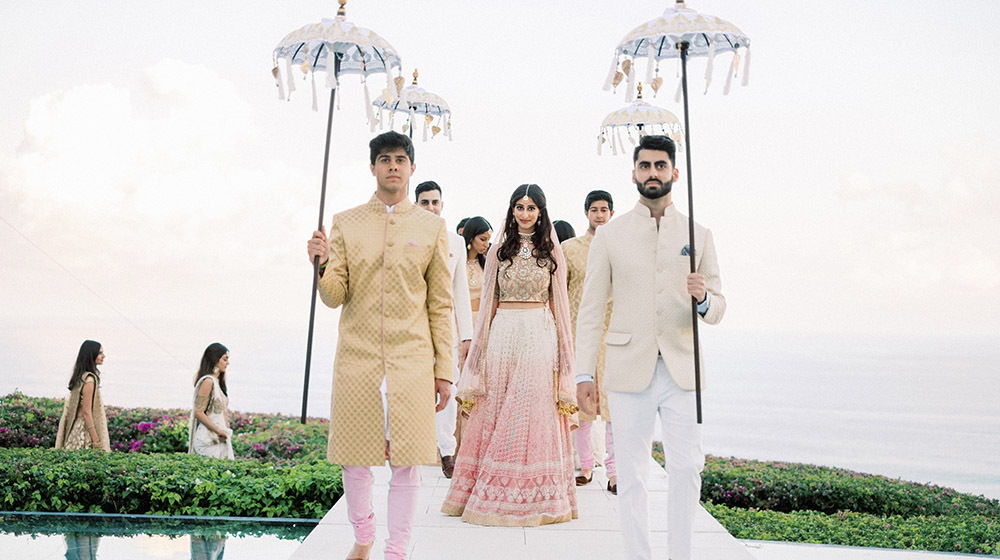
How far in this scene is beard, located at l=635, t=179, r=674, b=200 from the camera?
4.39 m

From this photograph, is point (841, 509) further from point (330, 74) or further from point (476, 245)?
point (330, 74)

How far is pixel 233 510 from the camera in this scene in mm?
6535

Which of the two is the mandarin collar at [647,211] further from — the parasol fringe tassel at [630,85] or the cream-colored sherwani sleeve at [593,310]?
the parasol fringe tassel at [630,85]

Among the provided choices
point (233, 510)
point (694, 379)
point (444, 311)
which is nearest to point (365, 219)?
point (444, 311)

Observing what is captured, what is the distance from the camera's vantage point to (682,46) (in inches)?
197

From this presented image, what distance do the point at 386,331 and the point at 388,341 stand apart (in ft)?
0.15

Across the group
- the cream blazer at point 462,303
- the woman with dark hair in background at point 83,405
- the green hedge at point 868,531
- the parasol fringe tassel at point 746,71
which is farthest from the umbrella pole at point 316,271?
the woman with dark hair in background at point 83,405

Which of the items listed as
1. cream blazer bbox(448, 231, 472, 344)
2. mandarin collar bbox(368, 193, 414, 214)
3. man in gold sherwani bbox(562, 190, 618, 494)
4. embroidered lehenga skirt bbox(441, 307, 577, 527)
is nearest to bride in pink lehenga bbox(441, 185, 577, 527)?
embroidered lehenga skirt bbox(441, 307, 577, 527)

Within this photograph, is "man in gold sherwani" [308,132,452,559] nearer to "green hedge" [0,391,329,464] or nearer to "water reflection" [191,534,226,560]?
"water reflection" [191,534,226,560]

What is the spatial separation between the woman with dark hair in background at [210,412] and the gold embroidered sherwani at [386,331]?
14.0ft

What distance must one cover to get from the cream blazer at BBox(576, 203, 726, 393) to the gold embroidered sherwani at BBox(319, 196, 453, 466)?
2.33 feet

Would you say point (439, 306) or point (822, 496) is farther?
point (822, 496)

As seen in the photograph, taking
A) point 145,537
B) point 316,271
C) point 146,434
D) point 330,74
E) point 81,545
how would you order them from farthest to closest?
point 146,434, point 145,537, point 81,545, point 330,74, point 316,271

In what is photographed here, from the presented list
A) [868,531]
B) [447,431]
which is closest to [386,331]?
[447,431]
